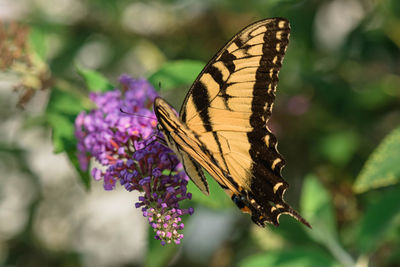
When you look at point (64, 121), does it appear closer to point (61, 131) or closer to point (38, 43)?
point (61, 131)

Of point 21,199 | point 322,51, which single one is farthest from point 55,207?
point 322,51

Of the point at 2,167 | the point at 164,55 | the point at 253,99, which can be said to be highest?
the point at 253,99

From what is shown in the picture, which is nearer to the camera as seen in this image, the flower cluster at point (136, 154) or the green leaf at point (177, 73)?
the flower cluster at point (136, 154)

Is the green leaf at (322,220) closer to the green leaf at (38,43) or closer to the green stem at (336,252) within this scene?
the green stem at (336,252)

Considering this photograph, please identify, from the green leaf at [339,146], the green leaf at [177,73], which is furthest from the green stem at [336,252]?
the green leaf at [177,73]

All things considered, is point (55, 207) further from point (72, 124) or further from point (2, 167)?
point (72, 124)

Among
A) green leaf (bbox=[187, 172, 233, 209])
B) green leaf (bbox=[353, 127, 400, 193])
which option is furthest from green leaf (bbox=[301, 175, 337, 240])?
green leaf (bbox=[187, 172, 233, 209])
